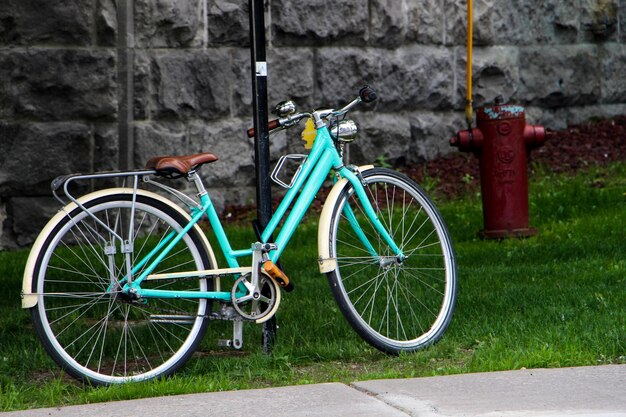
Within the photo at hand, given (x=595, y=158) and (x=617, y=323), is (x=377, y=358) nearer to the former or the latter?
(x=617, y=323)

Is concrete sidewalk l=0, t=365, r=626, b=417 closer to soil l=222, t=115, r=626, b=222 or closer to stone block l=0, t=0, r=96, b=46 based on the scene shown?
stone block l=0, t=0, r=96, b=46

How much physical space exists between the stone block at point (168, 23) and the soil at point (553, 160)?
1466 millimetres

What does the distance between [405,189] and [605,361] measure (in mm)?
1255

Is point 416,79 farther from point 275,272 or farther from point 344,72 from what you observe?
point 275,272

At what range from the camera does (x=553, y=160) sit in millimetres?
11016

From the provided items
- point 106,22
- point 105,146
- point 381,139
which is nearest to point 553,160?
point 381,139

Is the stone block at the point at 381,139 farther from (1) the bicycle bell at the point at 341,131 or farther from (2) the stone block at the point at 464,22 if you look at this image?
(1) the bicycle bell at the point at 341,131

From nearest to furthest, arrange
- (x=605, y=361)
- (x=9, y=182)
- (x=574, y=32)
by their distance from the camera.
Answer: (x=605, y=361) → (x=9, y=182) → (x=574, y=32)

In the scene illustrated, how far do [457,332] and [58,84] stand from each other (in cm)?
441

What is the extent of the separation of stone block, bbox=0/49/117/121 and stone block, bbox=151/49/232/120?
43 centimetres

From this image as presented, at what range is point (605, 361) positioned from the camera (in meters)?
4.93

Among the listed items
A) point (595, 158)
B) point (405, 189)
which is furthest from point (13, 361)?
point (595, 158)

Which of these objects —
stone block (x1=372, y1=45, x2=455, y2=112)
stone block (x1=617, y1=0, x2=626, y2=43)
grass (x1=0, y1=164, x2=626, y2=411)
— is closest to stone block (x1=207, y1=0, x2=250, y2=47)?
stone block (x1=372, y1=45, x2=455, y2=112)

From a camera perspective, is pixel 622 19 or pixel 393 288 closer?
pixel 393 288
